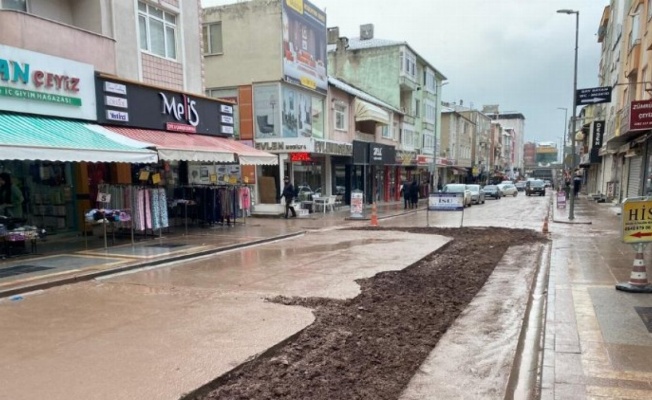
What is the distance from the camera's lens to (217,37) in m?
22.9

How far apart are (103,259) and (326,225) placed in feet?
31.6

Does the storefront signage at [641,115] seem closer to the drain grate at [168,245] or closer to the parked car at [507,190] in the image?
the drain grate at [168,245]

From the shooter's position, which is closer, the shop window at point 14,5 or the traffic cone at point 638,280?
the traffic cone at point 638,280

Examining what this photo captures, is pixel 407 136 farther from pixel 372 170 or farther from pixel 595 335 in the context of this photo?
pixel 595 335

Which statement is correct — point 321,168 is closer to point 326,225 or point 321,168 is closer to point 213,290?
point 326,225

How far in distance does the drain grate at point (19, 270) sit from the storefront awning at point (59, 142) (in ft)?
6.91

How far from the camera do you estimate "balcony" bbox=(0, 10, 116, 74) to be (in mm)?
10000

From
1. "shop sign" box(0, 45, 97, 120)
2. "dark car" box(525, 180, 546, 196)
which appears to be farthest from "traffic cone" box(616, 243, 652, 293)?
"dark car" box(525, 180, 546, 196)

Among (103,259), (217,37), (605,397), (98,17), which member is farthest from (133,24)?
(605,397)

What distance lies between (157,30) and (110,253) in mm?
8376

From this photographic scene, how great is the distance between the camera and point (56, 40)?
10938 mm

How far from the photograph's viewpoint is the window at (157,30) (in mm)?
14250

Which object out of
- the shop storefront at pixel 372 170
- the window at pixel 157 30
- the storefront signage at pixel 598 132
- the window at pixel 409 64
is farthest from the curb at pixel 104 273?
the storefront signage at pixel 598 132

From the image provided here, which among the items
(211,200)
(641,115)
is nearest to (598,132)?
(641,115)
